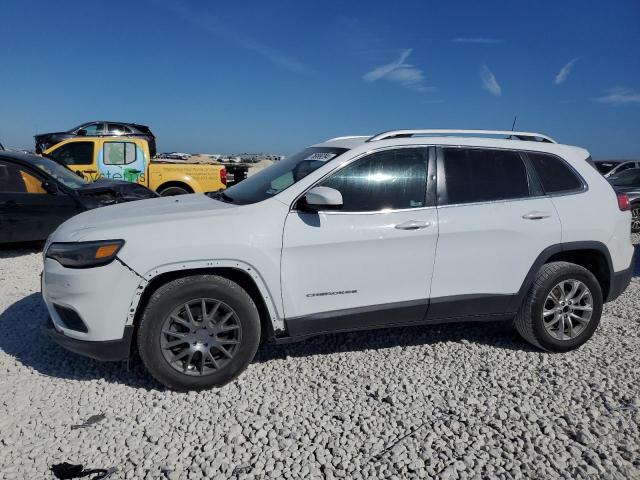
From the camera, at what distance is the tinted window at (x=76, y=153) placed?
10039mm

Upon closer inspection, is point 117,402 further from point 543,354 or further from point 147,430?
point 543,354

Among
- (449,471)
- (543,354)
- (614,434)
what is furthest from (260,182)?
(614,434)

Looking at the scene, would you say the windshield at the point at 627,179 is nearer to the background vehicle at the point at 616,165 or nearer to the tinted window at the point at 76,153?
the background vehicle at the point at 616,165

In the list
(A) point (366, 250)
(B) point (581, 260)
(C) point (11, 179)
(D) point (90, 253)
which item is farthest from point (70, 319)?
(C) point (11, 179)

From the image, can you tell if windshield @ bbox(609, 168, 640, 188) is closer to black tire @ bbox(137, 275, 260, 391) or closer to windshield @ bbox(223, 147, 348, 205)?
windshield @ bbox(223, 147, 348, 205)

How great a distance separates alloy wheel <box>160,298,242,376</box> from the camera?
2.93m

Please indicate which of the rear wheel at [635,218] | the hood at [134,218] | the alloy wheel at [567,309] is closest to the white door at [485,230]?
the alloy wheel at [567,309]

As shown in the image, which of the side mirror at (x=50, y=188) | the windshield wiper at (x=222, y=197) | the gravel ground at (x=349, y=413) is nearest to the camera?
the gravel ground at (x=349, y=413)

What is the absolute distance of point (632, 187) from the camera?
9508 millimetres

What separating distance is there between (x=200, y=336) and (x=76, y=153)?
9047 millimetres

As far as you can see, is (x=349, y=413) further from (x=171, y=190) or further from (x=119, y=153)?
(x=119, y=153)

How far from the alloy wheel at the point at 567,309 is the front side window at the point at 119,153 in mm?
9229

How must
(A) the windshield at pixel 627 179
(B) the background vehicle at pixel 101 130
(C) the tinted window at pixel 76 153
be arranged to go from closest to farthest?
(A) the windshield at pixel 627 179 → (C) the tinted window at pixel 76 153 → (B) the background vehicle at pixel 101 130

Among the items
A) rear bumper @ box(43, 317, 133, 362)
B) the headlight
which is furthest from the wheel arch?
the headlight
